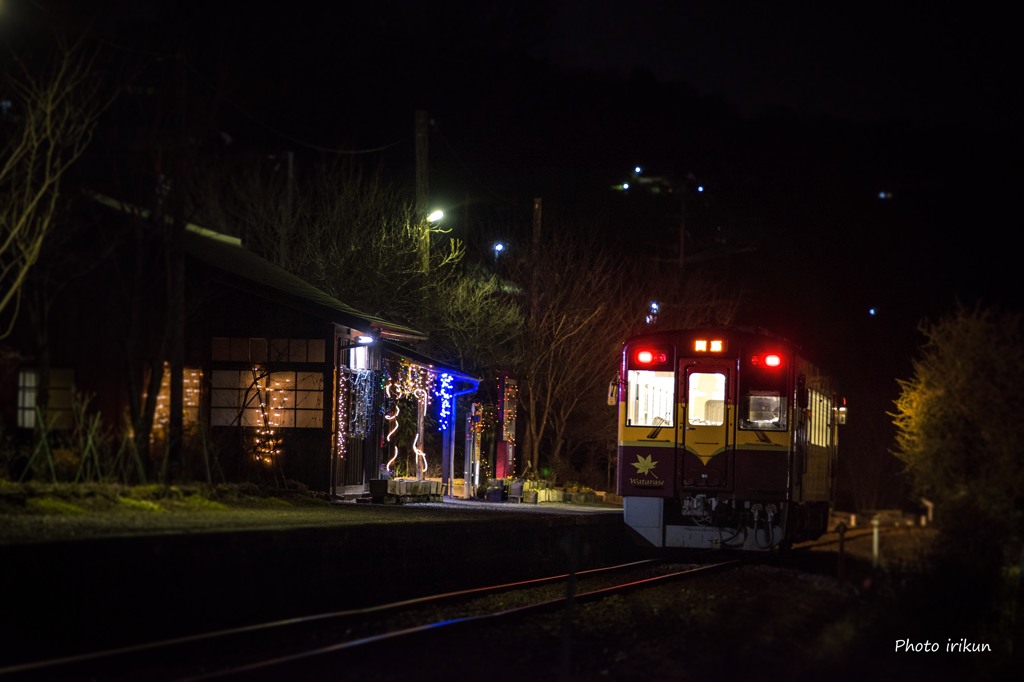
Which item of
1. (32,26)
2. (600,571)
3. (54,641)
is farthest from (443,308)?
(54,641)

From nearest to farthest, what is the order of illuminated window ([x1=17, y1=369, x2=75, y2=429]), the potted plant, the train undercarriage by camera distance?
1. the train undercarriage
2. illuminated window ([x1=17, y1=369, x2=75, y2=429])
3. the potted plant

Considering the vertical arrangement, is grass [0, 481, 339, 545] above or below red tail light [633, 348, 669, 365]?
below

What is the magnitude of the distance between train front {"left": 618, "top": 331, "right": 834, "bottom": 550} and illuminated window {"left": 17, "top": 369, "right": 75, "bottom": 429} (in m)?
8.54

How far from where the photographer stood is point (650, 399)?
16750 mm

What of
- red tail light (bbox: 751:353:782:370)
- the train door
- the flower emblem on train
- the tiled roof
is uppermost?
the tiled roof

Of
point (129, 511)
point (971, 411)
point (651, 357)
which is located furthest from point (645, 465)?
point (129, 511)

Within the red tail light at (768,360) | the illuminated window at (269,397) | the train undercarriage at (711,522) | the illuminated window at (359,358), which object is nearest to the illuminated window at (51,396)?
the illuminated window at (269,397)

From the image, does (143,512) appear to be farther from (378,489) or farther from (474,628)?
(378,489)

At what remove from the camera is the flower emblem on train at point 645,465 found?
16500 millimetres

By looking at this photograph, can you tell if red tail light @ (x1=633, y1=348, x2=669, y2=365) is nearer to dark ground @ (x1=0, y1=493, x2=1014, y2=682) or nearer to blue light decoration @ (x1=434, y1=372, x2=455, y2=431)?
dark ground @ (x1=0, y1=493, x2=1014, y2=682)

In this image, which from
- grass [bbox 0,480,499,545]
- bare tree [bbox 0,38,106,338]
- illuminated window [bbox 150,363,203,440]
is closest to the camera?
grass [bbox 0,480,499,545]

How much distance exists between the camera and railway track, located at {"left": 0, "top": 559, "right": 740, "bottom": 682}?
744 centimetres

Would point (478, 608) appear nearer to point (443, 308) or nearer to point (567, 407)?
point (443, 308)

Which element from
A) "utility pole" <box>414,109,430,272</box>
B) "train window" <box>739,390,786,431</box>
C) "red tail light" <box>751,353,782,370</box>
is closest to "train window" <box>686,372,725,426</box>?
"train window" <box>739,390,786,431</box>
